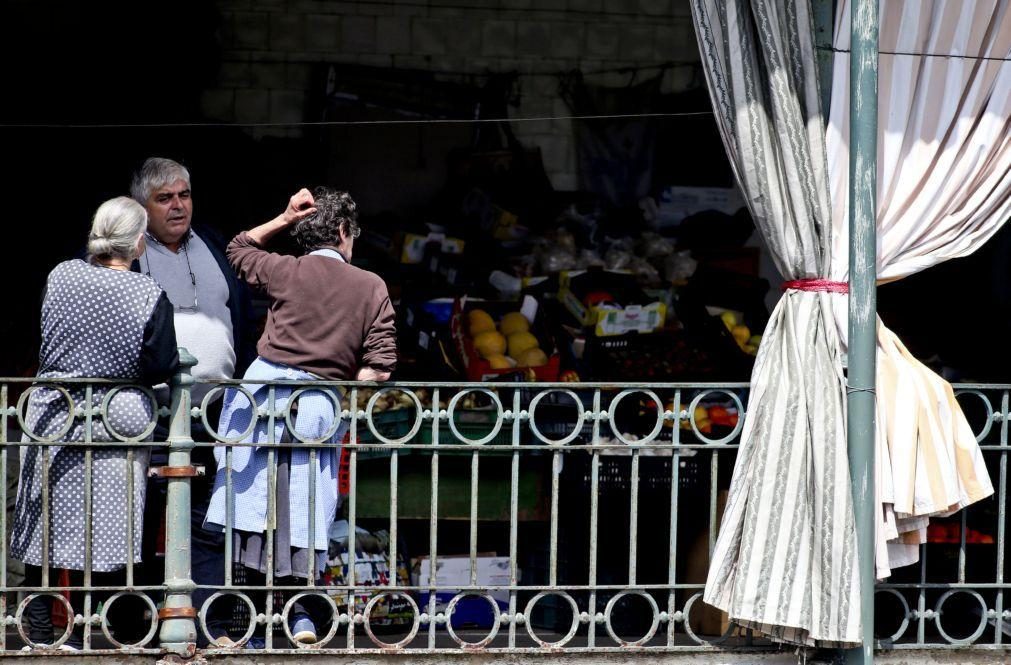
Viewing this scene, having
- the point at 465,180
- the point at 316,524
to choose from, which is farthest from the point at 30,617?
the point at 465,180

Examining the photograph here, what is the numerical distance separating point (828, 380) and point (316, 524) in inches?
77.5

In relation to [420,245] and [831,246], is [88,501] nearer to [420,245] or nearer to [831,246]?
[831,246]

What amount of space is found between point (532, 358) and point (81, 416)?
2880 millimetres

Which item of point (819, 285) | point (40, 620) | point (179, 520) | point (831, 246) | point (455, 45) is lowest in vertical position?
point (40, 620)

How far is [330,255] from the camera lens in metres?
5.18

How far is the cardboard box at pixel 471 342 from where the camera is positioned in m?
6.96

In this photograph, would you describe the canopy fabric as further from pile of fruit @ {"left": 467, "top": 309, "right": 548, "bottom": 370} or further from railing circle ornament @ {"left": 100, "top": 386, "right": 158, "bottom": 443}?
pile of fruit @ {"left": 467, "top": 309, "right": 548, "bottom": 370}

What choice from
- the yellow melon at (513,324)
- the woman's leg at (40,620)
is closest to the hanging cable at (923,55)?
the yellow melon at (513,324)

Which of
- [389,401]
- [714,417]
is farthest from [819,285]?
[389,401]

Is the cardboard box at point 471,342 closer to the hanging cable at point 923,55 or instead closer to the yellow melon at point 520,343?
the yellow melon at point 520,343

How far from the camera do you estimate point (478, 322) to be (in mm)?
7355

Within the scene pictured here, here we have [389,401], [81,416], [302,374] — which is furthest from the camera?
[389,401]

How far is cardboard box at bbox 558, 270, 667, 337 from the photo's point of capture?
7.32 m

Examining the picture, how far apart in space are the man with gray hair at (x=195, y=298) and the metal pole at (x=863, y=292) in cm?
242
